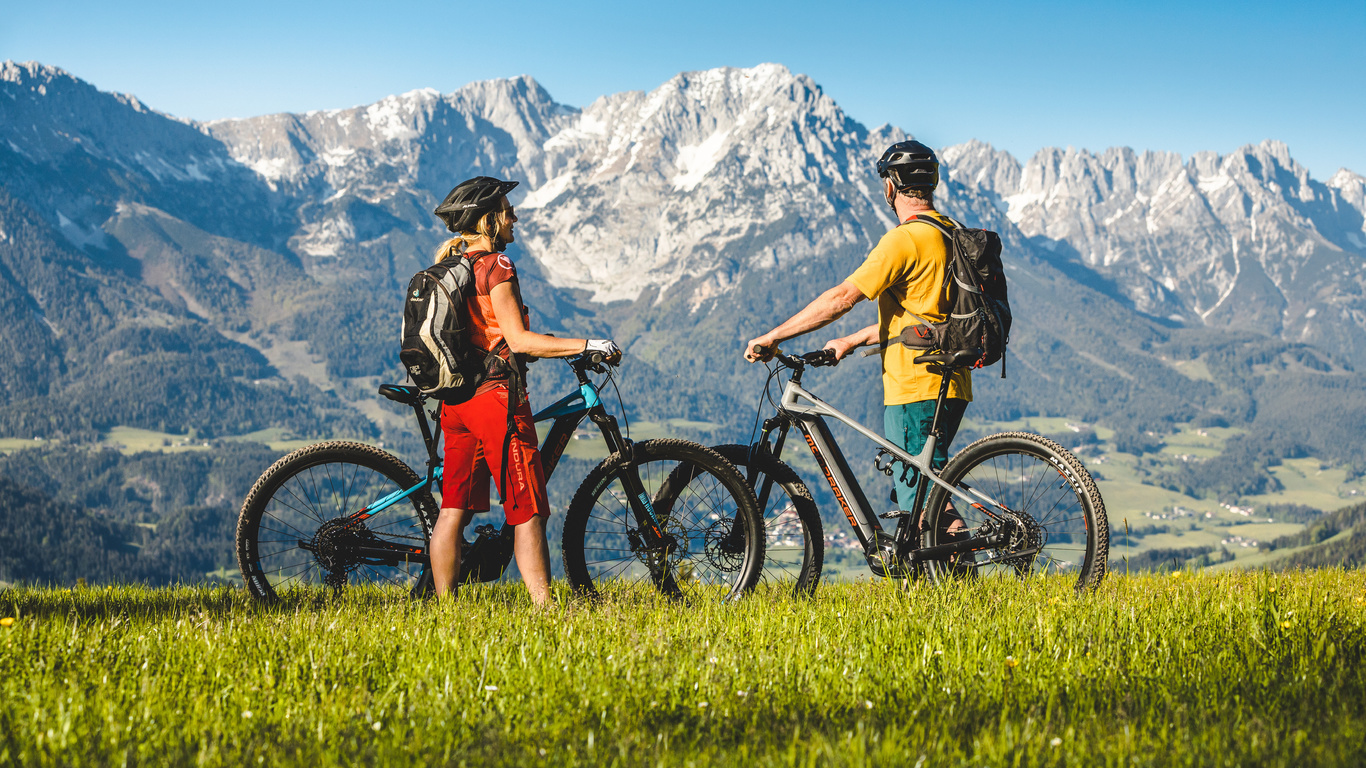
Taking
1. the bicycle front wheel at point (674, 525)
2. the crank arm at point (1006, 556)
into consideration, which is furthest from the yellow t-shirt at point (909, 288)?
the bicycle front wheel at point (674, 525)

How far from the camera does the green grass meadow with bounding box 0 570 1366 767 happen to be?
9.00ft

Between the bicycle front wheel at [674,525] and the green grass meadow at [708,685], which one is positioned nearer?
the green grass meadow at [708,685]

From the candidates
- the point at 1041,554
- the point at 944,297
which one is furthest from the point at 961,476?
the point at 944,297

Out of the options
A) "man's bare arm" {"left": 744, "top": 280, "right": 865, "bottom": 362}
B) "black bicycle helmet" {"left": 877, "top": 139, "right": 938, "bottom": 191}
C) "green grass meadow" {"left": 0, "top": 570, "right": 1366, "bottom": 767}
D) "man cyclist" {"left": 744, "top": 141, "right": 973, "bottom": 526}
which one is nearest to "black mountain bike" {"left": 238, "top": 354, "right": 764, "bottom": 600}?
"green grass meadow" {"left": 0, "top": 570, "right": 1366, "bottom": 767}

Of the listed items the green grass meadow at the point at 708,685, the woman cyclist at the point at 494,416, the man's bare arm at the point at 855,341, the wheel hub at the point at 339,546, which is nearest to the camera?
the green grass meadow at the point at 708,685

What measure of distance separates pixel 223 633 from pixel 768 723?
2.91 metres

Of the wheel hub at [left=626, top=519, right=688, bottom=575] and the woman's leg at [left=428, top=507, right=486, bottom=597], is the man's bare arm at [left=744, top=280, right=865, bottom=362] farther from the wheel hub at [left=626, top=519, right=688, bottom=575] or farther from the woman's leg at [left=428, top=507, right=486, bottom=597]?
the woman's leg at [left=428, top=507, right=486, bottom=597]

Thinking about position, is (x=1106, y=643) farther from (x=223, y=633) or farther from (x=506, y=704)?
(x=223, y=633)

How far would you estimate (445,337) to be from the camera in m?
5.25

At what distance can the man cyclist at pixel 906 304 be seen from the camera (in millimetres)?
5688

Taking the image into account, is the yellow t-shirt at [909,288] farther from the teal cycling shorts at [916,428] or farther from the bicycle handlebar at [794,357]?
the bicycle handlebar at [794,357]

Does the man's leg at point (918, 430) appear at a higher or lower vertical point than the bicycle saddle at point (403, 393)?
lower

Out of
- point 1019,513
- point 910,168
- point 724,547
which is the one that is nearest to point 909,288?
point 910,168

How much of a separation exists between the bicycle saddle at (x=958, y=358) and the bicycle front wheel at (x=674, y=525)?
59.3 inches
